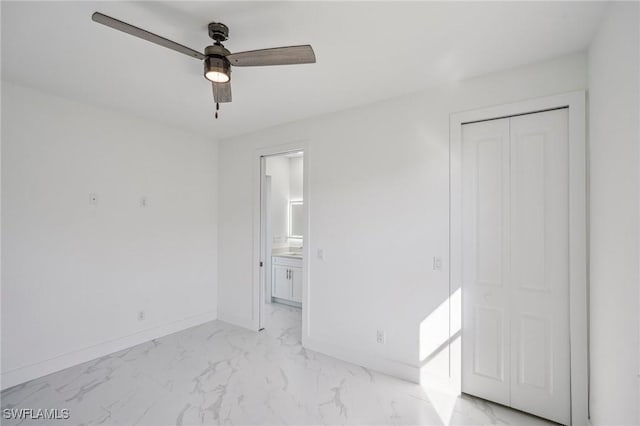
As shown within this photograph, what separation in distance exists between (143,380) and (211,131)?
2874 millimetres

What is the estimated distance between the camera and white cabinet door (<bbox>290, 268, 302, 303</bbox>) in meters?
4.80

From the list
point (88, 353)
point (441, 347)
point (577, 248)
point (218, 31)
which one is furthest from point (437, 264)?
point (88, 353)

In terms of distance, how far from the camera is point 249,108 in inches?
123

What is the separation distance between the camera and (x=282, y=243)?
5719 mm

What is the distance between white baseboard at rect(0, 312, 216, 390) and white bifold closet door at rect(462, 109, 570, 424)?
3.29 metres

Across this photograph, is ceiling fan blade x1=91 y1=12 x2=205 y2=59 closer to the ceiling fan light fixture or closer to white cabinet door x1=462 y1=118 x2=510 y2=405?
the ceiling fan light fixture

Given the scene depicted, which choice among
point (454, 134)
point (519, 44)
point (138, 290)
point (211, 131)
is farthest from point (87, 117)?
point (519, 44)

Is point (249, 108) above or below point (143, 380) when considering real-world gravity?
above

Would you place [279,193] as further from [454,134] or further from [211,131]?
[454,134]

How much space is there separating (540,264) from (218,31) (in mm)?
2663

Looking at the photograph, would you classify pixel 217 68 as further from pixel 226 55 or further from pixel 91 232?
pixel 91 232

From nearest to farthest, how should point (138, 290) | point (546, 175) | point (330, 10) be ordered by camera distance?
point (330, 10) → point (546, 175) → point (138, 290)

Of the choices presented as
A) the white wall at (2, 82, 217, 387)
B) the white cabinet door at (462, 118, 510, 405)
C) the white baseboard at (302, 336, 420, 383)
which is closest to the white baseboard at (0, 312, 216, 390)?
the white wall at (2, 82, 217, 387)

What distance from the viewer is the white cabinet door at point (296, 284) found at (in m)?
4.80
